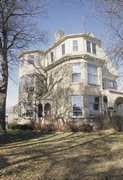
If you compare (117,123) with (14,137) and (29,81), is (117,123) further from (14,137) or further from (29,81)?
(29,81)

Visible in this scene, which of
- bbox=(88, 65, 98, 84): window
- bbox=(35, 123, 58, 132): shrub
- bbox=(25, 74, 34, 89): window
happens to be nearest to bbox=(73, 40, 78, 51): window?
bbox=(88, 65, 98, 84): window

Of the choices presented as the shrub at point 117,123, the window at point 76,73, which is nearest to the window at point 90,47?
the window at point 76,73

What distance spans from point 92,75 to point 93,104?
10.5ft

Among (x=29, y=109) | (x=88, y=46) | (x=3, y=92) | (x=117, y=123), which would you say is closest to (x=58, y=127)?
(x=117, y=123)

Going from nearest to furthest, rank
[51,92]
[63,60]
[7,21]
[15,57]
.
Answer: [7,21] < [15,57] < [63,60] < [51,92]

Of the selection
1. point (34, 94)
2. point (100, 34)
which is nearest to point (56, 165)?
point (100, 34)

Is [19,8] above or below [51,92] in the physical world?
above

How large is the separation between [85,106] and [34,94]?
7079 mm

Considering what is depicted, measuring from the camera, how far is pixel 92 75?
52.4ft

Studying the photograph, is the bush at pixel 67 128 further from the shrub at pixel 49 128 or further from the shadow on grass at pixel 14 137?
the shadow on grass at pixel 14 137

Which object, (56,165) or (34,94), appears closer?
(56,165)

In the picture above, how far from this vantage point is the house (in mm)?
14938

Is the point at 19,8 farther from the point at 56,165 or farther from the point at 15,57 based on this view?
the point at 56,165

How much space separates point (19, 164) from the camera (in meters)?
4.36
